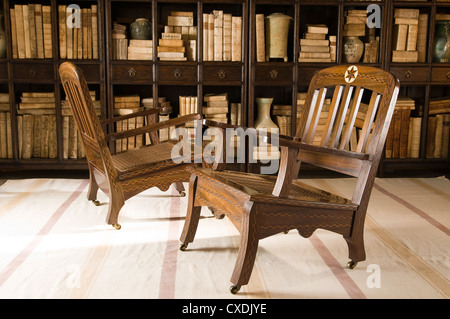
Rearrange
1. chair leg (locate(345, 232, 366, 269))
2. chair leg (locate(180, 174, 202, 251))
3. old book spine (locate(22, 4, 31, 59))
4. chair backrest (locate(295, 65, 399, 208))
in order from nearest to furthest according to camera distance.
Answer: chair backrest (locate(295, 65, 399, 208)) → chair leg (locate(345, 232, 366, 269)) → chair leg (locate(180, 174, 202, 251)) → old book spine (locate(22, 4, 31, 59))

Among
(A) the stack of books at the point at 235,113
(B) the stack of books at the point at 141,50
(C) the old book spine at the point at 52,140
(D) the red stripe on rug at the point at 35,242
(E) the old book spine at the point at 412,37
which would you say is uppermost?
(E) the old book spine at the point at 412,37

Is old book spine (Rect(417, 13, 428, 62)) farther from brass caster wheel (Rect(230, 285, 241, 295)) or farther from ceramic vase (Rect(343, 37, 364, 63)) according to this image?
brass caster wheel (Rect(230, 285, 241, 295))

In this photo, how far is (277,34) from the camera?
3.63 meters

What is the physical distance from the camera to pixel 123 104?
12.0 ft

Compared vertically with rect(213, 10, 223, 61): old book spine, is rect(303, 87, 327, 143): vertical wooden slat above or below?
below

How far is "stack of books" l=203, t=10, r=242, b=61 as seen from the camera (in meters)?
3.60

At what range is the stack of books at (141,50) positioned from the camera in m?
3.60

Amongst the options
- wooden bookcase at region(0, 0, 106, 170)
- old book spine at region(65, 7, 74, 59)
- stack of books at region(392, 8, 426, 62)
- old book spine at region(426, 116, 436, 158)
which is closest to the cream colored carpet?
wooden bookcase at region(0, 0, 106, 170)

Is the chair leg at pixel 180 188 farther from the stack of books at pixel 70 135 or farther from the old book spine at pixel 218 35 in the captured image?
the old book spine at pixel 218 35

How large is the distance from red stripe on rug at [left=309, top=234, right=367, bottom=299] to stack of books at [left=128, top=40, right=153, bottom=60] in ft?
6.44

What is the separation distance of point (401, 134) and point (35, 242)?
9.26 feet

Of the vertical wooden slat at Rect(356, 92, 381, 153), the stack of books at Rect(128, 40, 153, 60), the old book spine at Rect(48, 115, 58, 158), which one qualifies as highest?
the stack of books at Rect(128, 40, 153, 60)

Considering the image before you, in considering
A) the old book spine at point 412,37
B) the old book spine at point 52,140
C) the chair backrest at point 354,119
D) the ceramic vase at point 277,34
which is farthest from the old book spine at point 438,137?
the old book spine at point 52,140

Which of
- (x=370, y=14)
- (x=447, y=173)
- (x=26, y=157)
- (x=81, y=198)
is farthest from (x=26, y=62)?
(x=447, y=173)
